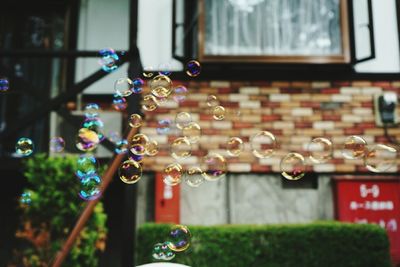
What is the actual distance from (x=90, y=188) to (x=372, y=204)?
3934 millimetres

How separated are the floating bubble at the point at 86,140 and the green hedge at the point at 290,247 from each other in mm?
1565

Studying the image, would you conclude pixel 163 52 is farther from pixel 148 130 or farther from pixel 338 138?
pixel 338 138

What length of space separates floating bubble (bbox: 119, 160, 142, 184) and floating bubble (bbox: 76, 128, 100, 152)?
1.26 ft

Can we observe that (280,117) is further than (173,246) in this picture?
Yes

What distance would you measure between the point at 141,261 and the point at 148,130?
1.92 m

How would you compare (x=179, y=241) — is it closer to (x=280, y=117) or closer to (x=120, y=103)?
(x=120, y=103)

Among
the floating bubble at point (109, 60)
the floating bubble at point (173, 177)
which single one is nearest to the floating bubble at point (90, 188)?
the floating bubble at point (173, 177)

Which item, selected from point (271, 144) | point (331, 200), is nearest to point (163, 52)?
point (271, 144)

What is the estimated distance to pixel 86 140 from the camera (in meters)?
5.12

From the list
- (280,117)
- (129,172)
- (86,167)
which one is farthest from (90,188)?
(280,117)

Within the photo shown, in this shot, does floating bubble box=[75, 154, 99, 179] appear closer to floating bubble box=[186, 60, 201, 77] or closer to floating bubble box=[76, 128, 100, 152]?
floating bubble box=[76, 128, 100, 152]

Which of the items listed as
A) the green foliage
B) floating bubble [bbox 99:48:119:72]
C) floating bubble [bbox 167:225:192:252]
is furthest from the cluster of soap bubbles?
floating bubble [bbox 99:48:119:72]

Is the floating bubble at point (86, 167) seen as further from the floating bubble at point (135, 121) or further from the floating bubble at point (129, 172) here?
the floating bubble at point (135, 121)

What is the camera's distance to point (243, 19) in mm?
7000
